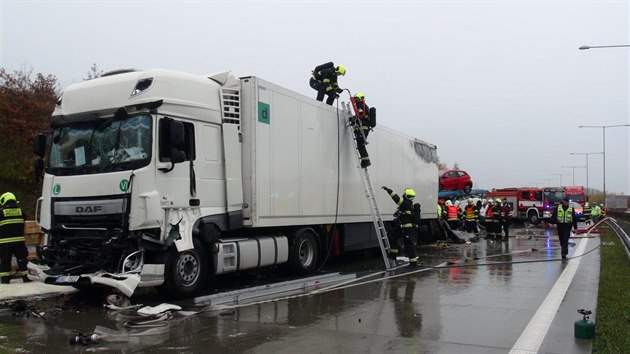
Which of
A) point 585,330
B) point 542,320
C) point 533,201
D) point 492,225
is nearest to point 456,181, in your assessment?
point 533,201

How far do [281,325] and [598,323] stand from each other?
148 inches

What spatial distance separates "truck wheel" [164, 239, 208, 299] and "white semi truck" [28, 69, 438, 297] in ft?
0.05

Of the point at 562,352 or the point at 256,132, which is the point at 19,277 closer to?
the point at 256,132

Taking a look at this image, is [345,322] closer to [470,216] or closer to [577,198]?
[470,216]

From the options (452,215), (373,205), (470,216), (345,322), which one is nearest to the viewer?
(345,322)

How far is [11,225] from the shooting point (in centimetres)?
933

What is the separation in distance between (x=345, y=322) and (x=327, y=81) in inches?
269

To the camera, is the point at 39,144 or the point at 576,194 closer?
the point at 39,144

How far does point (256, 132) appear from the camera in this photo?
29.9ft

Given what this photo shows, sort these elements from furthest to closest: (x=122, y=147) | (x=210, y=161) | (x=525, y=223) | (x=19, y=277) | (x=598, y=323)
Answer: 1. (x=525, y=223)
2. (x=19, y=277)
3. (x=210, y=161)
4. (x=122, y=147)
5. (x=598, y=323)

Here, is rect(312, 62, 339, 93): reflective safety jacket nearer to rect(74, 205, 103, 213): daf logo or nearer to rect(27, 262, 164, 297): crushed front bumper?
rect(74, 205, 103, 213): daf logo

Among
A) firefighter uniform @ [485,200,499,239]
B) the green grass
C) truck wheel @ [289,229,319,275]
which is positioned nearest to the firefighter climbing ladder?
truck wheel @ [289,229,319,275]

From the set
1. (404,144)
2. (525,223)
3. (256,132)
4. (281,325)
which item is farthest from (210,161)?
(525,223)

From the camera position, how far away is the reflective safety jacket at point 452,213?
868 inches
